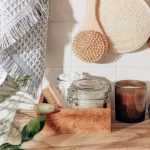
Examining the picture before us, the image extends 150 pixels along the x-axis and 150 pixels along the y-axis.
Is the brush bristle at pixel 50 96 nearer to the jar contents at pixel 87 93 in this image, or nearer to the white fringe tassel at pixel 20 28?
the jar contents at pixel 87 93

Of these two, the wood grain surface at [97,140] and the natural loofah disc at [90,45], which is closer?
the wood grain surface at [97,140]

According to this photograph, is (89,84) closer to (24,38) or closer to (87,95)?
(87,95)

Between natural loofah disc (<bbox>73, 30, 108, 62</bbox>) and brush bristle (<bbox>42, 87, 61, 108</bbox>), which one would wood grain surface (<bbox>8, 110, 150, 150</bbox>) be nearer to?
brush bristle (<bbox>42, 87, 61, 108</bbox>)

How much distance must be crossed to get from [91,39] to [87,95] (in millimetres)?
186

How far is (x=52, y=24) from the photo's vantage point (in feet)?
3.84

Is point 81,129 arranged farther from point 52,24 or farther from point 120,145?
point 52,24

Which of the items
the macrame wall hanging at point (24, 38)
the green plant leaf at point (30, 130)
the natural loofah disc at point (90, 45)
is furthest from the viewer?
the natural loofah disc at point (90, 45)

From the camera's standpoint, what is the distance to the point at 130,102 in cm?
109

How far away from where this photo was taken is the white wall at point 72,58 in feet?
3.82

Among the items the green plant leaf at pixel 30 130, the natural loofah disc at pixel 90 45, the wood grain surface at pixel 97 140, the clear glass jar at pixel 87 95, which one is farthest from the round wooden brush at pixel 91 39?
the green plant leaf at pixel 30 130

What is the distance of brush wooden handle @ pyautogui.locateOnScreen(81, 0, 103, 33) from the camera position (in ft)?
3.68

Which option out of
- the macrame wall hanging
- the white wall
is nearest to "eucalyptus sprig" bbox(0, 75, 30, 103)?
the macrame wall hanging

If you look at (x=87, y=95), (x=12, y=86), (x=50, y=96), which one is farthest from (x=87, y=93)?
(x=12, y=86)

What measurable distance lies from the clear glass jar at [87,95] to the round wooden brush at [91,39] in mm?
113
